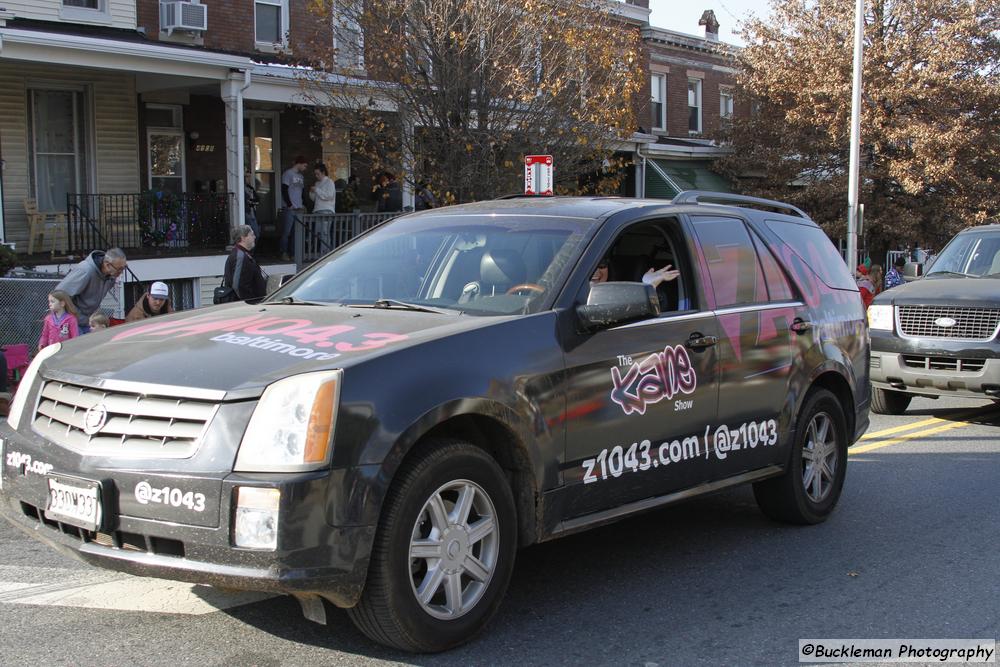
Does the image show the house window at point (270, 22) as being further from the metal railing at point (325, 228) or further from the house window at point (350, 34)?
the metal railing at point (325, 228)

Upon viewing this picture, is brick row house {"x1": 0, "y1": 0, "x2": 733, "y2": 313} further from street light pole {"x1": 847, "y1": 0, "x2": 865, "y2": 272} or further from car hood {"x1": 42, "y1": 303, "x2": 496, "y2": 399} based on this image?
car hood {"x1": 42, "y1": 303, "x2": 496, "y2": 399}

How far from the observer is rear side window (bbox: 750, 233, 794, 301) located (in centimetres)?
620

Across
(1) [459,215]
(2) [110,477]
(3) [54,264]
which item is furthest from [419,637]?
(3) [54,264]

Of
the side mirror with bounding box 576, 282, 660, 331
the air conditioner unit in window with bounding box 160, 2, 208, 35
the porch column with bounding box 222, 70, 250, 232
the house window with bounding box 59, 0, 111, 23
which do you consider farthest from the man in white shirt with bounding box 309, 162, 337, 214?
the side mirror with bounding box 576, 282, 660, 331

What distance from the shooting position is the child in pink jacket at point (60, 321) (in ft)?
31.4

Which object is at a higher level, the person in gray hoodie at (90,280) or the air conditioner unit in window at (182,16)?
the air conditioner unit in window at (182,16)

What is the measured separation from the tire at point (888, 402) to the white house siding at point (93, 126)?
42.6ft

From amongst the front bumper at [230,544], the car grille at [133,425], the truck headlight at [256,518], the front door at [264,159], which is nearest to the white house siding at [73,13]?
the front door at [264,159]

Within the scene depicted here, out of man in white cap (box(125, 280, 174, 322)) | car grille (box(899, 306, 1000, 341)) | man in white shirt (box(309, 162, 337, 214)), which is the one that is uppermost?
man in white shirt (box(309, 162, 337, 214))

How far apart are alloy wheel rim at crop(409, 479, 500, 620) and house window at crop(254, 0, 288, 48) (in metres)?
17.7

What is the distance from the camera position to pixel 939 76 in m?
25.6

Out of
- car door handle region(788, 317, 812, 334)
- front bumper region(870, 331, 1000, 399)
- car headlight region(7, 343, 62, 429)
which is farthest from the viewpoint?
front bumper region(870, 331, 1000, 399)

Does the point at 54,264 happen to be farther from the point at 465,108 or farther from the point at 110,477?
the point at 110,477

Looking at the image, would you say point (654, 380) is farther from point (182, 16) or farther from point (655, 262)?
point (182, 16)
